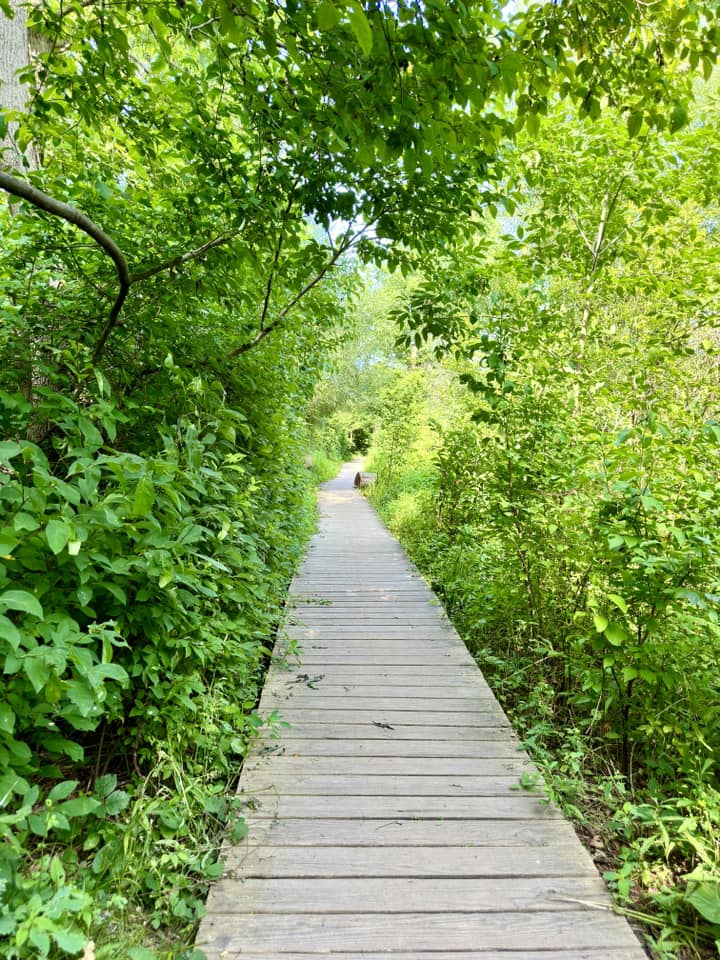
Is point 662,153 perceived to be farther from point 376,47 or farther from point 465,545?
point 465,545

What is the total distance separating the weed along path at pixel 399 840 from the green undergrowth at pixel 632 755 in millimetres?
162

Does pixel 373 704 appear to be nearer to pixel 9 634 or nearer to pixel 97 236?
pixel 9 634

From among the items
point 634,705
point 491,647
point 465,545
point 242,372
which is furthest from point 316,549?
point 634,705

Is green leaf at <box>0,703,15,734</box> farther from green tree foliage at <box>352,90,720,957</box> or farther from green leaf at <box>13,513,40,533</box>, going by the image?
green tree foliage at <box>352,90,720,957</box>

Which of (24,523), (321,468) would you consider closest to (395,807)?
(24,523)

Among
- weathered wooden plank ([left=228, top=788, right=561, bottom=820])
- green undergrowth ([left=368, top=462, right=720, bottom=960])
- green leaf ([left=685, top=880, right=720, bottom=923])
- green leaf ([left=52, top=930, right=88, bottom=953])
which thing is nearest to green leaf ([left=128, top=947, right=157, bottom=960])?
green leaf ([left=52, top=930, right=88, bottom=953])

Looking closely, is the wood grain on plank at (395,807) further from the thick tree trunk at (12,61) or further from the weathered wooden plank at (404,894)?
the thick tree trunk at (12,61)

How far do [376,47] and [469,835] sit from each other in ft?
10.9

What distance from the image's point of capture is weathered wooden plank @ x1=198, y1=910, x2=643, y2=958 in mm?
1588

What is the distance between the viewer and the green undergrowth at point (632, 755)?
176 cm

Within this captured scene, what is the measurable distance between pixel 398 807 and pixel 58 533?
191 centimetres

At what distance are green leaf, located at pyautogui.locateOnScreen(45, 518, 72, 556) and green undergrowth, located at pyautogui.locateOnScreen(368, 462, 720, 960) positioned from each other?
233 cm

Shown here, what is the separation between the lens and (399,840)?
2.02 m

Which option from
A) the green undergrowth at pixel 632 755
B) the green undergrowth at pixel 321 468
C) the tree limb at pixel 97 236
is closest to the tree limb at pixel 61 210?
the tree limb at pixel 97 236
